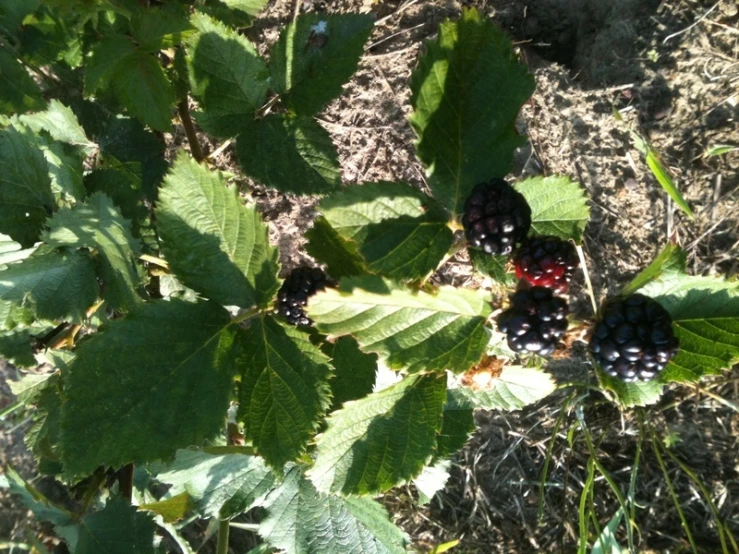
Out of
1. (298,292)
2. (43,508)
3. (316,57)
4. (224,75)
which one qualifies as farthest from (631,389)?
(43,508)

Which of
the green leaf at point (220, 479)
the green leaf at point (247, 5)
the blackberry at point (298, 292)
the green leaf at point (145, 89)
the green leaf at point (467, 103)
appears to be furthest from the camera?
the green leaf at point (247, 5)

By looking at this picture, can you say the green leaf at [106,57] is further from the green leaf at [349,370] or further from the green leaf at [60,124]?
the green leaf at [349,370]

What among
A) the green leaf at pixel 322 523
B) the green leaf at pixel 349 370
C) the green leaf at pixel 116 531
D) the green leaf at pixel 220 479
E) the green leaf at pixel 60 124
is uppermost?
the green leaf at pixel 60 124

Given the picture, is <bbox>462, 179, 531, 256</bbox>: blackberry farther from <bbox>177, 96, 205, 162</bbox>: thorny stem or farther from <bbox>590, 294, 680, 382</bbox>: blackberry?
<bbox>177, 96, 205, 162</bbox>: thorny stem

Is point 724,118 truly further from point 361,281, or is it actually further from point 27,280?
point 27,280

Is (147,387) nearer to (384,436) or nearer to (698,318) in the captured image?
(384,436)

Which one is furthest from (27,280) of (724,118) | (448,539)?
(724,118)

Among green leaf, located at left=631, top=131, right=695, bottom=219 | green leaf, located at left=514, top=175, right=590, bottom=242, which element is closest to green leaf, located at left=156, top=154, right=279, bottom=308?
Result: green leaf, located at left=514, top=175, right=590, bottom=242

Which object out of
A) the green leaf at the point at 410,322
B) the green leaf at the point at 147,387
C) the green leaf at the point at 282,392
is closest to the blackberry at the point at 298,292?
the green leaf at the point at 282,392
